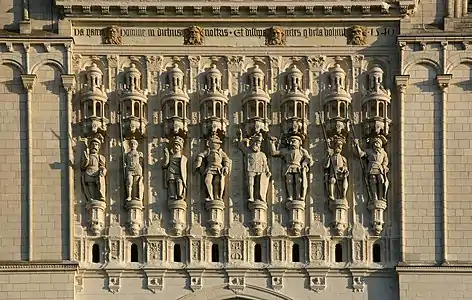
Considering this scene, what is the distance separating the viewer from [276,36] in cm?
3847

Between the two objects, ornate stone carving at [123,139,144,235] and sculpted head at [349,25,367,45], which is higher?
sculpted head at [349,25,367,45]

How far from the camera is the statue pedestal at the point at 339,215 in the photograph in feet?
124

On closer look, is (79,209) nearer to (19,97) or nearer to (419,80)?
(19,97)

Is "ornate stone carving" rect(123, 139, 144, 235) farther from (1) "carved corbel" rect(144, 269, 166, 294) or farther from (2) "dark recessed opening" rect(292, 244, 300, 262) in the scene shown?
(2) "dark recessed opening" rect(292, 244, 300, 262)

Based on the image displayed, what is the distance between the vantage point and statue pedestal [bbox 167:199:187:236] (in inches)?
1490

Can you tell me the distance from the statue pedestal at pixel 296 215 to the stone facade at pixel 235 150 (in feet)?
0.07

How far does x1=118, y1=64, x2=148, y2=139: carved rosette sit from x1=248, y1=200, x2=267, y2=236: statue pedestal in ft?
6.35

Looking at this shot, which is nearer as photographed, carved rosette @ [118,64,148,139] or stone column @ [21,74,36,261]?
stone column @ [21,74,36,261]

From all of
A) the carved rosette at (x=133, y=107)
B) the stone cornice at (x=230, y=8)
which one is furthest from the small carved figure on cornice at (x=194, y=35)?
the carved rosette at (x=133, y=107)

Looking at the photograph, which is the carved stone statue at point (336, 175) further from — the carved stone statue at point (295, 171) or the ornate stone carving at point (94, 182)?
the ornate stone carving at point (94, 182)

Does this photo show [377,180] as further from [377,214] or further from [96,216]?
[96,216]

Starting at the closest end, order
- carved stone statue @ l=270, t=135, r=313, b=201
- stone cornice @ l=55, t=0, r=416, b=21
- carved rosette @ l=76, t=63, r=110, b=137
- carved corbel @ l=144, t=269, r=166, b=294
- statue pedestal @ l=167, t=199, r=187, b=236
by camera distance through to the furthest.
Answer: carved corbel @ l=144, t=269, r=166, b=294 < statue pedestal @ l=167, t=199, r=187, b=236 < carved stone statue @ l=270, t=135, r=313, b=201 < carved rosette @ l=76, t=63, r=110, b=137 < stone cornice @ l=55, t=0, r=416, b=21

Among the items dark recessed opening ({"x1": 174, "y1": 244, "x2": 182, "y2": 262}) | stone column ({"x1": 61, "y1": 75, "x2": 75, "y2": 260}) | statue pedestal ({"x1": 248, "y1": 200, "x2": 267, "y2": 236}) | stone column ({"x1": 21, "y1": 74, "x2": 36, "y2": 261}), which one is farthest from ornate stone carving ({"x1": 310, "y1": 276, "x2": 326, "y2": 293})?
stone column ({"x1": 21, "y1": 74, "x2": 36, "y2": 261})

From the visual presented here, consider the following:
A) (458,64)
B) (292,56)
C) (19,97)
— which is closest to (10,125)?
(19,97)
